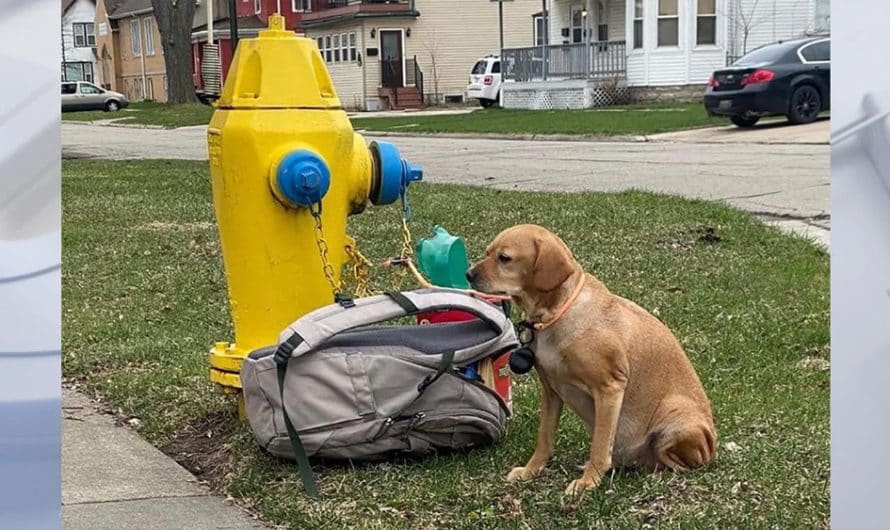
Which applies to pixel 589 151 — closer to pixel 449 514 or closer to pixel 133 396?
pixel 133 396

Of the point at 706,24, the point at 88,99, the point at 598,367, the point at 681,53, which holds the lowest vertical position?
the point at 598,367

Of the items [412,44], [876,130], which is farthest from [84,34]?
[876,130]

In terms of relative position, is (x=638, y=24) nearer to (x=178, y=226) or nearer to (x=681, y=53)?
(x=681, y=53)

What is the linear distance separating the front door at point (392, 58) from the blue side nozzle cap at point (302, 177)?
41.9 meters

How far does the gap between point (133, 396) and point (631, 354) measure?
7.96ft

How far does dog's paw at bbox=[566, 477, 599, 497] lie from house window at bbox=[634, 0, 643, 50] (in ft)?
101

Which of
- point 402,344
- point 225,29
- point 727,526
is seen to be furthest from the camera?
point 225,29

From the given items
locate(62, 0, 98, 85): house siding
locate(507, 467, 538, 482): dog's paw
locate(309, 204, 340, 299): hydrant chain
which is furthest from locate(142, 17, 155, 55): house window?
locate(507, 467, 538, 482): dog's paw

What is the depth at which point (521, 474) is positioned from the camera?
13.1 ft

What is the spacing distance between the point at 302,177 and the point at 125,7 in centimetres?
7109

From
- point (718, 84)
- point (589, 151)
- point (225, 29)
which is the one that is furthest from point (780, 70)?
point (225, 29)

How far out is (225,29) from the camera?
57.5m

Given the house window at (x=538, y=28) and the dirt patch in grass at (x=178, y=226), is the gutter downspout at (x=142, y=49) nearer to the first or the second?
the house window at (x=538, y=28)

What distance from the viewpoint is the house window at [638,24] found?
110ft
